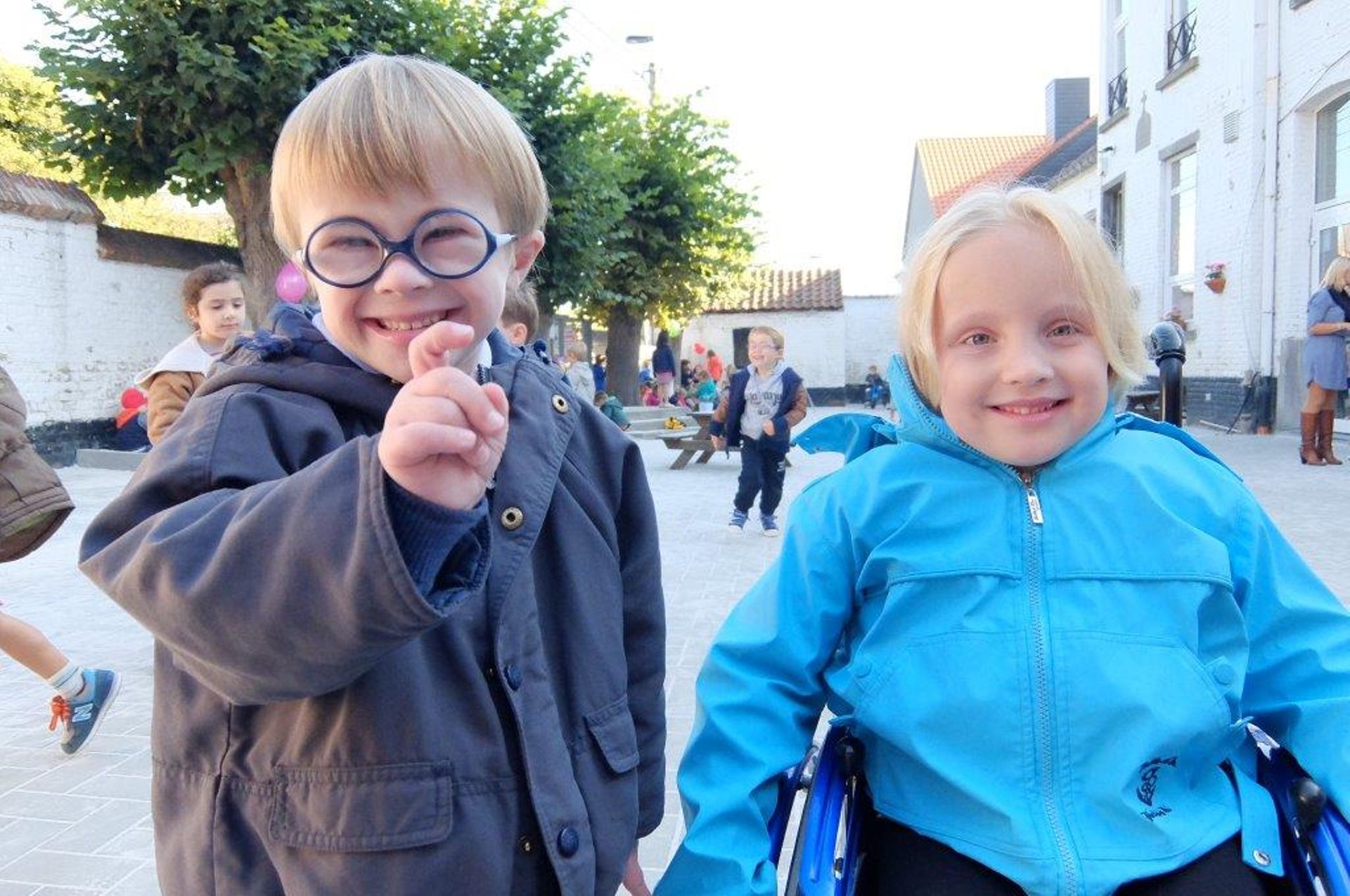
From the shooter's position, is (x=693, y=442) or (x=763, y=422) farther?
(x=693, y=442)

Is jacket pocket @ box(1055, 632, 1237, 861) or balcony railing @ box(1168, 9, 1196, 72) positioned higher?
balcony railing @ box(1168, 9, 1196, 72)

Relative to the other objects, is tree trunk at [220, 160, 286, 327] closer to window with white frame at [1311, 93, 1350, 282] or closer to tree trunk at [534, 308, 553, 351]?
tree trunk at [534, 308, 553, 351]

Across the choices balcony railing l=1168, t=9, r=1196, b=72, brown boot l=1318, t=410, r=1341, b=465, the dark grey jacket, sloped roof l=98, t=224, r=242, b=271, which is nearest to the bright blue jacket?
the dark grey jacket

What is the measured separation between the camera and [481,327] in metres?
1.23

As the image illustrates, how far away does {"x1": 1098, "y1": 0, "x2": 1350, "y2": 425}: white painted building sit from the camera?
437 inches

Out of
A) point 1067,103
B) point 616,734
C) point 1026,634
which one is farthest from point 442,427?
point 1067,103

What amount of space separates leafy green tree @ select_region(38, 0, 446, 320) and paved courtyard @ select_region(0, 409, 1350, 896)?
362 centimetres

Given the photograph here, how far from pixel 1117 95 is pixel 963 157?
1731 cm

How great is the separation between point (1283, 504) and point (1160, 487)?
21.6ft

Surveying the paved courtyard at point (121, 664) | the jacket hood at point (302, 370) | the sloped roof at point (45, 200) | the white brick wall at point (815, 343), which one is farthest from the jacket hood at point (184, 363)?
the white brick wall at point (815, 343)

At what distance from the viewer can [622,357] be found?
22.2m

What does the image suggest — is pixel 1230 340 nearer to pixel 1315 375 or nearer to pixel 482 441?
pixel 1315 375

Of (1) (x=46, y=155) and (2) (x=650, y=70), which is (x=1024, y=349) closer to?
(1) (x=46, y=155)

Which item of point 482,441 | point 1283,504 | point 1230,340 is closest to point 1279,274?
point 1230,340
